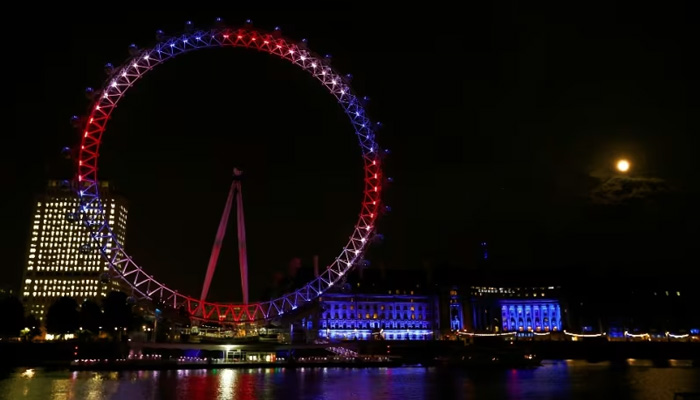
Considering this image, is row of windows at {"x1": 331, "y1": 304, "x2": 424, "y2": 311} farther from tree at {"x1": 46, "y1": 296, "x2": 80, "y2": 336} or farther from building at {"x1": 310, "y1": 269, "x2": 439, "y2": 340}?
tree at {"x1": 46, "y1": 296, "x2": 80, "y2": 336}

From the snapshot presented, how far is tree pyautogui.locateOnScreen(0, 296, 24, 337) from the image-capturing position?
76.6 meters

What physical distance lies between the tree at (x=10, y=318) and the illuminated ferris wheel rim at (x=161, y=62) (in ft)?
99.8

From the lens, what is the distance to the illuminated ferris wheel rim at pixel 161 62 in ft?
167

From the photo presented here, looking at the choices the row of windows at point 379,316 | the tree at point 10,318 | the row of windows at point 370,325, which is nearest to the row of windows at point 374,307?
the row of windows at point 379,316

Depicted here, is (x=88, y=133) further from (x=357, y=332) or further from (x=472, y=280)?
(x=472, y=280)

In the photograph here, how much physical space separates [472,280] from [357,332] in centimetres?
3220

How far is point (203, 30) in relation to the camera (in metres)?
50.8

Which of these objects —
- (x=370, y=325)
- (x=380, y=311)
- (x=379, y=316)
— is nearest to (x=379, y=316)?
(x=379, y=316)

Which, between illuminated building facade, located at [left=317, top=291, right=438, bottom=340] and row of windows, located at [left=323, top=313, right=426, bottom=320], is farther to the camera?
row of windows, located at [left=323, top=313, right=426, bottom=320]

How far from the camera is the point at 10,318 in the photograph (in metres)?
77.1

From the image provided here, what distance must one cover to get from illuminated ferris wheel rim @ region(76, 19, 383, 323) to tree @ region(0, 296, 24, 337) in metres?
30.4

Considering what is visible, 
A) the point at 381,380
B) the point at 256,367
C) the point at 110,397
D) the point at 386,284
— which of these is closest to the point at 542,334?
the point at 386,284

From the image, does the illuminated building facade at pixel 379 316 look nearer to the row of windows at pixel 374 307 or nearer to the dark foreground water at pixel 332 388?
the row of windows at pixel 374 307

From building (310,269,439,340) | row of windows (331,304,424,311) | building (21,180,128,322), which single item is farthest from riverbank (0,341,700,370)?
building (21,180,128,322)
